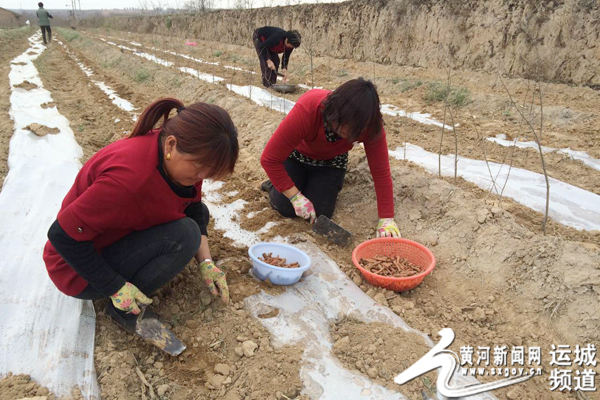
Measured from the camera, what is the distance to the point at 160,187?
1.54 metres

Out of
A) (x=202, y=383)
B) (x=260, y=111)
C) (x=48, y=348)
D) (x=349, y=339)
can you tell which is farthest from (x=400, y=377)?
(x=260, y=111)

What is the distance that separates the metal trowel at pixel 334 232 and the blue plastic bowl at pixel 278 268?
1.29ft

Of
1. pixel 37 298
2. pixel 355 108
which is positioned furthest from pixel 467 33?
pixel 37 298

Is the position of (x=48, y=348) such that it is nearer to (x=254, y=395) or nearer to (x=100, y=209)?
(x=100, y=209)

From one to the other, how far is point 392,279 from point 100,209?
4.84 feet

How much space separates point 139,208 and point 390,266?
1455 mm

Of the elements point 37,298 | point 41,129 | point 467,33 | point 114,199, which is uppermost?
point 467,33

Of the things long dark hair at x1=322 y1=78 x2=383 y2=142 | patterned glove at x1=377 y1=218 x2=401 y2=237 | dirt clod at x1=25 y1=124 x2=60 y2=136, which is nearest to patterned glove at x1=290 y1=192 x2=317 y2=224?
patterned glove at x1=377 y1=218 x2=401 y2=237

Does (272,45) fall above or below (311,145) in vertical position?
above

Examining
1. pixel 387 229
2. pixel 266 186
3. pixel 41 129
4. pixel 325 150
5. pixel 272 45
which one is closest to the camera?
pixel 387 229

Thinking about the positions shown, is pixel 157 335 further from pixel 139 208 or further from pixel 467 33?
pixel 467 33

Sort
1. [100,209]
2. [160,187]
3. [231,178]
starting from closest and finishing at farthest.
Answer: [100,209], [160,187], [231,178]

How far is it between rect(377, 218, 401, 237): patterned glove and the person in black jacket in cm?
450

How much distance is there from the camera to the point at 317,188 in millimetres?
2842
